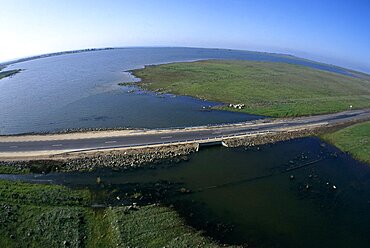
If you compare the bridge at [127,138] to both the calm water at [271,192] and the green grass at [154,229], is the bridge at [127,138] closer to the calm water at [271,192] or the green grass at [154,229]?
the calm water at [271,192]

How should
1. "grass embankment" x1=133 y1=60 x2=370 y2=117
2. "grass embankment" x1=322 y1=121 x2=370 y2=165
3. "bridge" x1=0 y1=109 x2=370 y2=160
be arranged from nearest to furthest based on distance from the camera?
"bridge" x1=0 y1=109 x2=370 y2=160
"grass embankment" x1=322 y1=121 x2=370 y2=165
"grass embankment" x1=133 y1=60 x2=370 y2=117

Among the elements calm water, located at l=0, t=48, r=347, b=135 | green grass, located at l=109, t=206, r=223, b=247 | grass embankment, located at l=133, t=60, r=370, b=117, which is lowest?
green grass, located at l=109, t=206, r=223, b=247

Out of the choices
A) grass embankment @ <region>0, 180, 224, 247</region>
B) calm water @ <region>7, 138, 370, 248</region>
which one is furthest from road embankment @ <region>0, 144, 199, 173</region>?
grass embankment @ <region>0, 180, 224, 247</region>

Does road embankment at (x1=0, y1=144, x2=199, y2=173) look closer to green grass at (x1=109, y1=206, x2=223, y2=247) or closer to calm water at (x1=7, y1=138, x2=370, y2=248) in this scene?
calm water at (x1=7, y1=138, x2=370, y2=248)

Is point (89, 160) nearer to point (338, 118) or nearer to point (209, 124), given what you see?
point (209, 124)

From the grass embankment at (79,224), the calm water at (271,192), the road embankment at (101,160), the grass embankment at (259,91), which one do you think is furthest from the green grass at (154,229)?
the grass embankment at (259,91)

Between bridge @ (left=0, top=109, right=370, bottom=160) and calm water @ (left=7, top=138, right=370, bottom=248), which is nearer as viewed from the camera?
calm water @ (left=7, top=138, right=370, bottom=248)

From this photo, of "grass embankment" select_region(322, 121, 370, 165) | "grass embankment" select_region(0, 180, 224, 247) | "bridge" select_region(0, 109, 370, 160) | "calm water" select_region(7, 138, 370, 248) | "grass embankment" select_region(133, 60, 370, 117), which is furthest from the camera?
"grass embankment" select_region(133, 60, 370, 117)

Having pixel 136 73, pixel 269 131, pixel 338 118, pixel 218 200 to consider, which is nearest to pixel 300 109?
pixel 338 118
